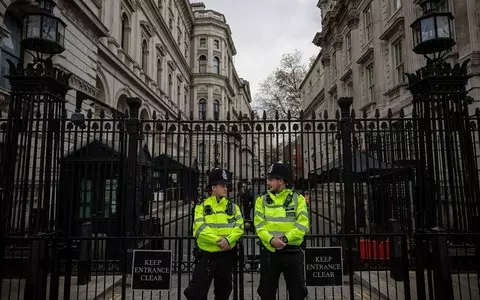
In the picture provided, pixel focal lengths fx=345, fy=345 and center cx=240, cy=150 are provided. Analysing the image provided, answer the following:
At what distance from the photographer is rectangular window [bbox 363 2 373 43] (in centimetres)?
2193

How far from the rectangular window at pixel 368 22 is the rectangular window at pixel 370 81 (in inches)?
77.2

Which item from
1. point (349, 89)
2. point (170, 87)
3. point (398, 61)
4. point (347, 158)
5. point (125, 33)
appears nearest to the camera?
point (347, 158)

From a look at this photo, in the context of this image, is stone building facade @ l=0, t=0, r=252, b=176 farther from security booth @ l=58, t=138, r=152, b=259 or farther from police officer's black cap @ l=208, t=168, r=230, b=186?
police officer's black cap @ l=208, t=168, r=230, b=186

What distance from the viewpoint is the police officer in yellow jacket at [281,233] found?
4.16 meters

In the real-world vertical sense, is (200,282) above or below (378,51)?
below

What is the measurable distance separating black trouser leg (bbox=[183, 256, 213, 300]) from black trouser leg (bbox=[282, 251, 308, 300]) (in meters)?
0.96

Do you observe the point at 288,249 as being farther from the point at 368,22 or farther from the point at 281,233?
the point at 368,22

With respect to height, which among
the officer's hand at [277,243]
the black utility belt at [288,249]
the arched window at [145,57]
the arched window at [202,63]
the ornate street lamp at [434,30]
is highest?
the arched window at [202,63]

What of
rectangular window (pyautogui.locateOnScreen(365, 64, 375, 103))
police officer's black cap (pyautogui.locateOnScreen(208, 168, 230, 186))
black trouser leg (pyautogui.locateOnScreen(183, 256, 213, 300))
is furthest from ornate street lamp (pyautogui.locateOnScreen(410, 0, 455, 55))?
rectangular window (pyautogui.locateOnScreen(365, 64, 375, 103))

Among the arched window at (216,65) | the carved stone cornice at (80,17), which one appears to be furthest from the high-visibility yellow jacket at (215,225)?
the arched window at (216,65)

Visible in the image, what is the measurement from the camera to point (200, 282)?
4262 millimetres

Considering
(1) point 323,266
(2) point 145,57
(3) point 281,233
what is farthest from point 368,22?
(3) point 281,233

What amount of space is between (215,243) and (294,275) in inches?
41.1

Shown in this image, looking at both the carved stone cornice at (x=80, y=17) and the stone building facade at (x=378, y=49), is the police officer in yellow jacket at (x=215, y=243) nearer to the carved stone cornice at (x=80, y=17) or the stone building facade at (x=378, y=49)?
the stone building facade at (x=378, y=49)
